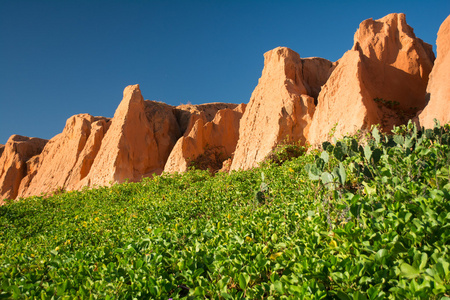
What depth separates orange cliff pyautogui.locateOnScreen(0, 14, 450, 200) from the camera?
1085 centimetres

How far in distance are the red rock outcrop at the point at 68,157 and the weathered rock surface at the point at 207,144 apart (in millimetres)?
7452

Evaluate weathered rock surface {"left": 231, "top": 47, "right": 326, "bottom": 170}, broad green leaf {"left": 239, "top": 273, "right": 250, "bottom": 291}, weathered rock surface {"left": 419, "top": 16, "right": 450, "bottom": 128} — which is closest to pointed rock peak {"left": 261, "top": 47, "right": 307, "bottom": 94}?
weathered rock surface {"left": 231, "top": 47, "right": 326, "bottom": 170}

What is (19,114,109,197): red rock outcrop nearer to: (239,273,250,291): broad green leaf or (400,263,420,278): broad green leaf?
(239,273,250,291): broad green leaf

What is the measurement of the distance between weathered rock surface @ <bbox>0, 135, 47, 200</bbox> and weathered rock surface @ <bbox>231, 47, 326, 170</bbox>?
23087mm

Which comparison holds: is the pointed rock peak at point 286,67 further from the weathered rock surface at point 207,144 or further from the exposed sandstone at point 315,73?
the weathered rock surface at point 207,144

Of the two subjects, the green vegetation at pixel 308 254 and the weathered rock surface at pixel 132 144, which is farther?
the weathered rock surface at pixel 132 144

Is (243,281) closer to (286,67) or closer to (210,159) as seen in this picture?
(286,67)

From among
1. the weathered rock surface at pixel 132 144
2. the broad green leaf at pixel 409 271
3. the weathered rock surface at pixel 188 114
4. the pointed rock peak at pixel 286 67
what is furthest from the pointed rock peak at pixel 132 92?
the broad green leaf at pixel 409 271

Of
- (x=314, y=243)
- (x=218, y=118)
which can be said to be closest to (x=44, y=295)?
(x=314, y=243)

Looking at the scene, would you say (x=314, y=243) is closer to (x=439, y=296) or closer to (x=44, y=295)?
(x=439, y=296)

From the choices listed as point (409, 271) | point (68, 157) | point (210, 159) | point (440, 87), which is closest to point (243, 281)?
point (409, 271)

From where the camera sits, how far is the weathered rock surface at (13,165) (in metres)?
26.9

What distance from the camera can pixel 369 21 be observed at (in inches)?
514

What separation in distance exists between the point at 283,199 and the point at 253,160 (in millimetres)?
7703
